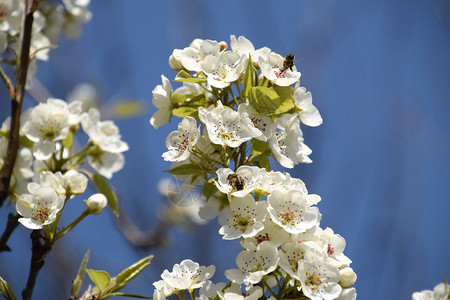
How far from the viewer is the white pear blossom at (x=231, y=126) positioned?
59.4 inches

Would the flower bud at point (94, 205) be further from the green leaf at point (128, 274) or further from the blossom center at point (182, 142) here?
the blossom center at point (182, 142)

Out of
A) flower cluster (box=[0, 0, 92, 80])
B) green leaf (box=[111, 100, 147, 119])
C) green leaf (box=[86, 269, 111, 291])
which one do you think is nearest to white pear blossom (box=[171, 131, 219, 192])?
green leaf (box=[86, 269, 111, 291])

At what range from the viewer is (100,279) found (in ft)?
5.37

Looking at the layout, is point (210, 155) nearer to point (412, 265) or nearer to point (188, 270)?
point (188, 270)

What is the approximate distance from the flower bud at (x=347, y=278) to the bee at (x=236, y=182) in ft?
1.18

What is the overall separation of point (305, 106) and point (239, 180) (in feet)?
1.29

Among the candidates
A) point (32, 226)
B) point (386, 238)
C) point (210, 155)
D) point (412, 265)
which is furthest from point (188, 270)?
A: point (412, 265)

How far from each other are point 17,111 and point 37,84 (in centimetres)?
174

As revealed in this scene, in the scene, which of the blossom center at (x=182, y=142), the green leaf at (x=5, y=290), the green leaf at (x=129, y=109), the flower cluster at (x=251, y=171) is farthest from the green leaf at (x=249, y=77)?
the green leaf at (x=129, y=109)

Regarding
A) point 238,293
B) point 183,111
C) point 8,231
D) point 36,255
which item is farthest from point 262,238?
point 8,231

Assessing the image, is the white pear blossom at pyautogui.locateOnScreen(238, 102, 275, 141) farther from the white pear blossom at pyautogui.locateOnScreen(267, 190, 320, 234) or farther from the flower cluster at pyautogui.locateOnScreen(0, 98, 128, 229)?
the flower cluster at pyautogui.locateOnScreen(0, 98, 128, 229)

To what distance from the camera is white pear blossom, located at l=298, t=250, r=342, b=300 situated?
4.48 feet

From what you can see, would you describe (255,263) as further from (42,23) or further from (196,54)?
(42,23)

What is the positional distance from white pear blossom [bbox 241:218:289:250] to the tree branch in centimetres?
89
